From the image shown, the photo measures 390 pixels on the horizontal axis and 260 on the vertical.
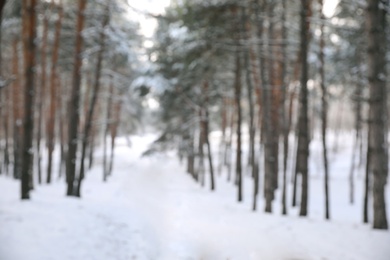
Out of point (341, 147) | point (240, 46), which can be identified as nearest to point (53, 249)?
point (240, 46)

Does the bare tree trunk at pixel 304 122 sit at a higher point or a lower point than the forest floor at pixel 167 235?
higher

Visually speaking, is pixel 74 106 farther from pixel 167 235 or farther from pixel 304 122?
pixel 304 122

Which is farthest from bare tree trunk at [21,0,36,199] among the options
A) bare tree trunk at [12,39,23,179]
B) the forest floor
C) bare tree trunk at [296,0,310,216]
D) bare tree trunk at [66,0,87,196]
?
bare tree trunk at [296,0,310,216]

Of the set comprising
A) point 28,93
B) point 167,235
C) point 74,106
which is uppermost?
point 28,93

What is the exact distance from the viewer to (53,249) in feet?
19.3

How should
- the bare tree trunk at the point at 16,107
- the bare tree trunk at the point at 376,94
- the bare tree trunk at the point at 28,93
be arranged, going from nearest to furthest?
the bare tree trunk at the point at 376,94, the bare tree trunk at the point at 28,93, the bare tree trunk at the point at 16,107

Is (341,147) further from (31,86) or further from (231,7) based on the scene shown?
(31,86)

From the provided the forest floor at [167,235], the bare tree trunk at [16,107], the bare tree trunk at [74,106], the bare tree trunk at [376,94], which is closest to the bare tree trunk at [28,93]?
the forest floor at [167,235]

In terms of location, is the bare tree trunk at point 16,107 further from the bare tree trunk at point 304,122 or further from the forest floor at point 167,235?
the bare tree trunk at point 304,122

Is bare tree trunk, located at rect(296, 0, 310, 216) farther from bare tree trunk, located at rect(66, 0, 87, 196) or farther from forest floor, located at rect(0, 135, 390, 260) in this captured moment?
bare tree trunk, located at rect(66, 0, 87, 196)

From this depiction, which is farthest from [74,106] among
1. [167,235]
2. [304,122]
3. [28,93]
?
[304,122]

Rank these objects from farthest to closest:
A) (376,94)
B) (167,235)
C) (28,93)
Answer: (28,93)
(167,235)
(376,94)

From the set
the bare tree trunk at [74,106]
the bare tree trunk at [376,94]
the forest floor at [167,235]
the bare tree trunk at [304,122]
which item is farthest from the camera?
the bare tree trunk at [74,106]

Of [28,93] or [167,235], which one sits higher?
[28,93]
